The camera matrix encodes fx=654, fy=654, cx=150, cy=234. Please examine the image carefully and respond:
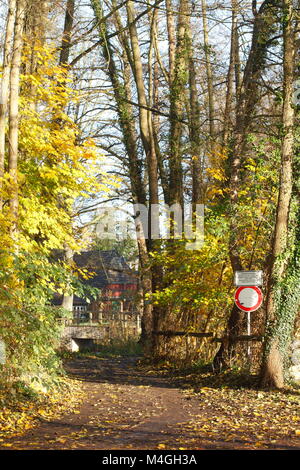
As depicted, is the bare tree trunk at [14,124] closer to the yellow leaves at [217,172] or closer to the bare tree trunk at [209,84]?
the yellow leaves at [217,172]

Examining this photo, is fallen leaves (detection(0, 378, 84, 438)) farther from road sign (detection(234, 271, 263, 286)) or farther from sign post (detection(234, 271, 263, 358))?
road sign (detection(234, 271, 263, 286))

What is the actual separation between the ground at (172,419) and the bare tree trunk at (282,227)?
22.4 inches

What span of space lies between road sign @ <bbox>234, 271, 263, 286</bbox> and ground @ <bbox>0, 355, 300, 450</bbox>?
2.05m

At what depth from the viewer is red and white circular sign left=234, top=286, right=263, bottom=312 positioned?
13281 millimetres

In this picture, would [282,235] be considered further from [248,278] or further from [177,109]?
[177,109]

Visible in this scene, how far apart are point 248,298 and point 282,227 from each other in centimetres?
183

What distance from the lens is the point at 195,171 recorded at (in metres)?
20.3

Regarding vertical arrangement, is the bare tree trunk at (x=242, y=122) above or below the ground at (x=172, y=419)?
above

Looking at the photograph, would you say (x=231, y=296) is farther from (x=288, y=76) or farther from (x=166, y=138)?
(x=166, y=138)

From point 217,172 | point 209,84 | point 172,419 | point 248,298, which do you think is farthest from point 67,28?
point 172,419

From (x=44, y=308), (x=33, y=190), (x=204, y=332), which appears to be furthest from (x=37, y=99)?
(x=204, y=332)

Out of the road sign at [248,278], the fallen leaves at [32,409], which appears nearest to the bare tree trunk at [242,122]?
the road sign at [248,278]

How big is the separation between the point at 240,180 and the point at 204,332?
405 cm

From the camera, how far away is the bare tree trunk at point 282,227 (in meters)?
12.0
